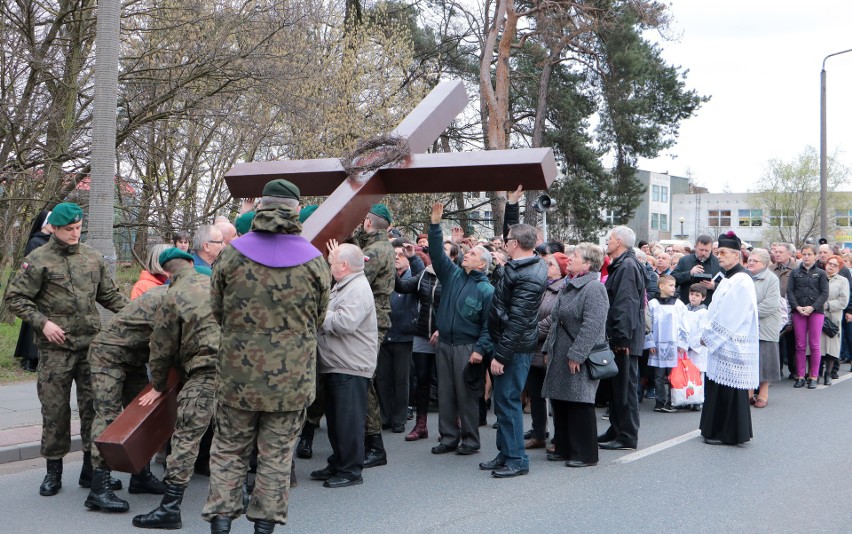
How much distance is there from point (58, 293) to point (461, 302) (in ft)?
10.2

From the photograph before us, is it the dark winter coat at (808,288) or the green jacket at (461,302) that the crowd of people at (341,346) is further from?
the dark winter coat at (808,288)

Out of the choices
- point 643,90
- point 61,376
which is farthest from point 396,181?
point 643,90

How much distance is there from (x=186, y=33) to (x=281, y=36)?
2565 millimetres

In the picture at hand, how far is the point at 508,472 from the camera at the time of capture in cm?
630

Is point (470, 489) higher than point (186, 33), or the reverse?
point (186, 33)

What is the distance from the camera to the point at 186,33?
12.5 m

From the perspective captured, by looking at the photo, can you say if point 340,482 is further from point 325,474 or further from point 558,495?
point 558,495

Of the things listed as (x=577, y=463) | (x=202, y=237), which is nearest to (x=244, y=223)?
(x=202, y=237)

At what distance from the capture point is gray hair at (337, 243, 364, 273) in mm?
5828

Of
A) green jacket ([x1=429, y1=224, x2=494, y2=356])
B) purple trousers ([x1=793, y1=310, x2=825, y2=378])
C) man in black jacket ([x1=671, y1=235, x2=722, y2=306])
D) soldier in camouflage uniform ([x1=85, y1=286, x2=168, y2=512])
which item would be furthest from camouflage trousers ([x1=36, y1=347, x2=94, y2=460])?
purple trousers ([x1=793, y1=310, x2=825, y2=378])

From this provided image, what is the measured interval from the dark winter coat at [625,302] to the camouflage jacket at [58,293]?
4290mm

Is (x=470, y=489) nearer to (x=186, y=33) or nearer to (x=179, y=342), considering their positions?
(x=179, y=342)

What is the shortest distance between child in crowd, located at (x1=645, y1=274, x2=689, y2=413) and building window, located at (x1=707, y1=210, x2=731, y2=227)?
7360 centimetres

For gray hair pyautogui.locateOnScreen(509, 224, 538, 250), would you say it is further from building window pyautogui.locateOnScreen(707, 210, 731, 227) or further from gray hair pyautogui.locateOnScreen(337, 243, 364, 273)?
building window pyautogui.locateOnScreen(707, 210, 731, 227)
